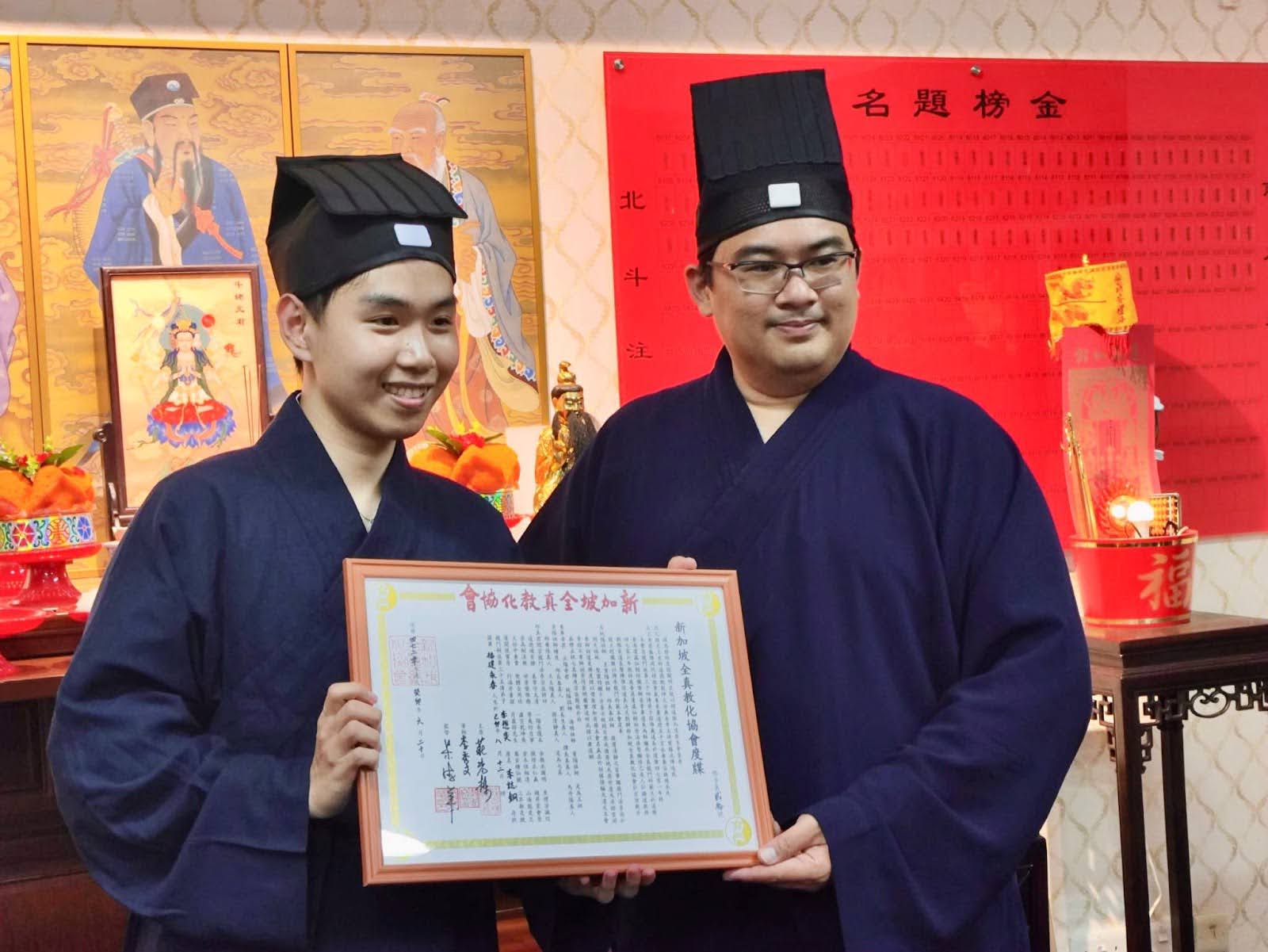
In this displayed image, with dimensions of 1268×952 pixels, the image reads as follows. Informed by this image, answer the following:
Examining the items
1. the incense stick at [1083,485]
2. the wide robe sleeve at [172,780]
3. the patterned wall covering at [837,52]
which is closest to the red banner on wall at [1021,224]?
the patterned wall covering at [837,52]

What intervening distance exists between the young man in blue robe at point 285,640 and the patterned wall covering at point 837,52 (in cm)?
143

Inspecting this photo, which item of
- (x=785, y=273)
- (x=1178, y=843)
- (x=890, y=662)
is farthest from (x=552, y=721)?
(x=1178, y=843)

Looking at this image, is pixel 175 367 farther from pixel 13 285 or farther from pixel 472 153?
pixel 472 153

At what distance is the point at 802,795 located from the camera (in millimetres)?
1608

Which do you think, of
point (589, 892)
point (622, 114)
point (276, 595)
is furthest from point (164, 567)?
point (622, 114)

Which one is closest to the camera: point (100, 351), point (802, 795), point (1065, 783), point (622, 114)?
point (802, 795)

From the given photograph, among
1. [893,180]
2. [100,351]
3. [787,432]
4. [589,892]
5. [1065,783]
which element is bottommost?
[1065,783]

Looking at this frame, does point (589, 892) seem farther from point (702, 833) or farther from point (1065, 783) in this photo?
point (1065, 783)

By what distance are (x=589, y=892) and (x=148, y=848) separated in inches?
17.7

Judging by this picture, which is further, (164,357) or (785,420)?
(164,357)

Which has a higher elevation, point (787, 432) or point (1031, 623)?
point (787, 432)

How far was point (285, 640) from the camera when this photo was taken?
1448mm

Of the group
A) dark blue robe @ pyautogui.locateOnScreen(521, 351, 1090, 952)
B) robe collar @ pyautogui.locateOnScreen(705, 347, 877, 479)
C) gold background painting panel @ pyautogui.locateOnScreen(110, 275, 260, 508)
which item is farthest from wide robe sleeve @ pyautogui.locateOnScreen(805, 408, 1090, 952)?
gold background painting panel @ pyautogui.locateOnScreen(110, 275, 260, 508)

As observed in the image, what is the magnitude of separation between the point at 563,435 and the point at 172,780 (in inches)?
58.8
